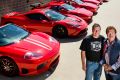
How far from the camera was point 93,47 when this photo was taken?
5621 mm

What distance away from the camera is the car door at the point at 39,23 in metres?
11.3

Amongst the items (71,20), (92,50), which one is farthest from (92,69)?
(71,20)

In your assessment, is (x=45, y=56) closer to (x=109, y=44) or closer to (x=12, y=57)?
(x=12, y=57)

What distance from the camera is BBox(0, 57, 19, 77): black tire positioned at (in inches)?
280

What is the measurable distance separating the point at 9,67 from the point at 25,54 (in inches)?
21.7

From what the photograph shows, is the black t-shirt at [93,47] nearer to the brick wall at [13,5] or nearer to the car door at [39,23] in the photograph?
the car door at [39,23]

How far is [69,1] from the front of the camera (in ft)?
56.2

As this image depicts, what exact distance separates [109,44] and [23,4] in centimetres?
1149

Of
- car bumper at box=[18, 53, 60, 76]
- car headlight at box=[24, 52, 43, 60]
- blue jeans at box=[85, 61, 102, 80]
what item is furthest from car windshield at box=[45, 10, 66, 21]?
blue jeans at box=[85, 61, 102, 80]

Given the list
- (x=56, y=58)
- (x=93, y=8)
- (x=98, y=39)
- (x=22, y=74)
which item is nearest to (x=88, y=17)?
(x=93, y=8)

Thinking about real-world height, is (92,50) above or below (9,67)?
above

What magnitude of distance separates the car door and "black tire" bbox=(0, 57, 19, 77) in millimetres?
4287

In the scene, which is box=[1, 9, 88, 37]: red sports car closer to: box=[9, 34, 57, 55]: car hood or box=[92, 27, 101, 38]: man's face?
box=[9, 34, 57, 55]: car hood

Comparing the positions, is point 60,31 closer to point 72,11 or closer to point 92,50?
point 72,11
